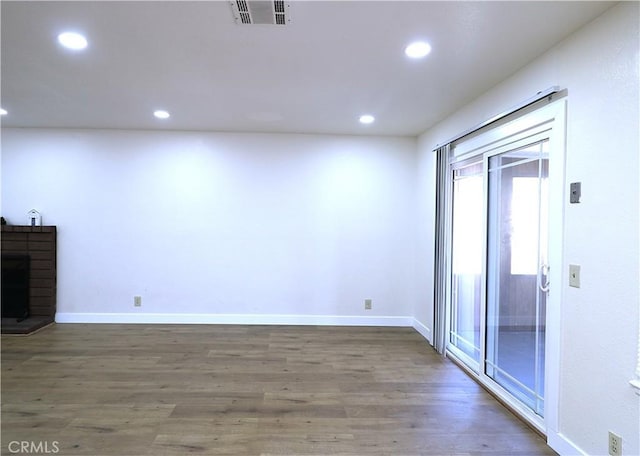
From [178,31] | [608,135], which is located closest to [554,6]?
[608,135]

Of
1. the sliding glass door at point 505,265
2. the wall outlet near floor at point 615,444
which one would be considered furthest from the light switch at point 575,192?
the wall outlet near floor at point 615,444

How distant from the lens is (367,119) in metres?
4.30

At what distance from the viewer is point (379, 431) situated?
8.31ft

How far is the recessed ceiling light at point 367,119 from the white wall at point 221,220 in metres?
0.76

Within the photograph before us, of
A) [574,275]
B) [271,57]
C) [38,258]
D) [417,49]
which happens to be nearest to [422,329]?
[574,275]

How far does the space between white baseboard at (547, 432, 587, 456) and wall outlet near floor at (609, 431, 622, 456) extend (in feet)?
0.70

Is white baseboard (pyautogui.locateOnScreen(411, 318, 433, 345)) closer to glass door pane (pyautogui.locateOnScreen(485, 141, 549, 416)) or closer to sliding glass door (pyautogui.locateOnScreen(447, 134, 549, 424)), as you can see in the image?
sliding glass door (pyautogui.locateOnScreen(447, 134, 549, 424))

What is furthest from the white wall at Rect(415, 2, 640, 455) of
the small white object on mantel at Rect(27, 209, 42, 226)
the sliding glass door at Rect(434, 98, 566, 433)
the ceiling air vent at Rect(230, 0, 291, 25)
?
the small white object on mantel at Rect(27, 209, 42, 226)

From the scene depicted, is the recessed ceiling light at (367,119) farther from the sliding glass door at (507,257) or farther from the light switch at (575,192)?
the light switch at (575,192)

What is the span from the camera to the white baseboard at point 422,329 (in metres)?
4.51

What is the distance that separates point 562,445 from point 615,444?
421 millimetres

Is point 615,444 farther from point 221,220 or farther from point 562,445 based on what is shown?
point 221,220

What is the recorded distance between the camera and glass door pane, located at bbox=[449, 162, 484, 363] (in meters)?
3.56

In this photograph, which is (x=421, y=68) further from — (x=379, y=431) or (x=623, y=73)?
(x=379, y=431)
